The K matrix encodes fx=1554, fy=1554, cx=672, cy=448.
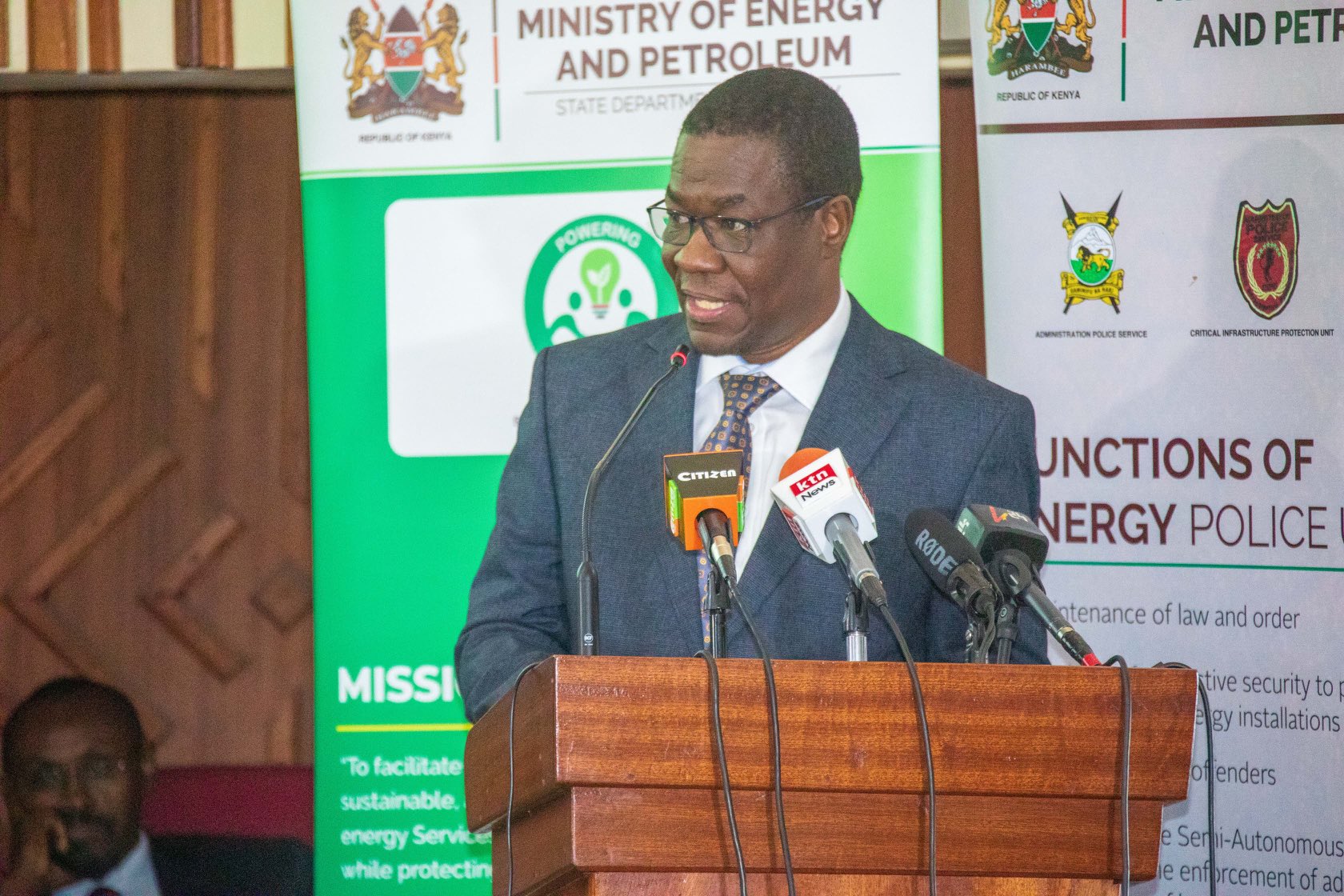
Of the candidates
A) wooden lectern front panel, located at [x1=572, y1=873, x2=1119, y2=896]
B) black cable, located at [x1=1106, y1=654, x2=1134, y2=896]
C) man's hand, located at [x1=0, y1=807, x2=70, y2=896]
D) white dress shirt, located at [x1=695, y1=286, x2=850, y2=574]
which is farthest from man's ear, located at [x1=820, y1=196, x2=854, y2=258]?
A: man's hand, located at [x1=0, y1=807, x2=70, y2=896]

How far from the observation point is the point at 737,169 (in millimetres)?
2424

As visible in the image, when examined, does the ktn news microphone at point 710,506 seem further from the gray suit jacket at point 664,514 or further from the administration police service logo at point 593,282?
the administration police service logo at point 593,282

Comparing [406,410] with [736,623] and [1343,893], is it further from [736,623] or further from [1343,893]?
[1343,893]

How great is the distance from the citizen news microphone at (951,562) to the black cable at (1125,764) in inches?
6.1

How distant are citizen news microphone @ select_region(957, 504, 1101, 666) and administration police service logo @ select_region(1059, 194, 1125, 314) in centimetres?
216

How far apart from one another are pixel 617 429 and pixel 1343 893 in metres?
2.28

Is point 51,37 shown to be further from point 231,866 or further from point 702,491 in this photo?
point 702,491

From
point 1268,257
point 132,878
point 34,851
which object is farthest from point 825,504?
point 34,851

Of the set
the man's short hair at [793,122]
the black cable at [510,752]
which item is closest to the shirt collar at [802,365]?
the man's short hair at [793,122]

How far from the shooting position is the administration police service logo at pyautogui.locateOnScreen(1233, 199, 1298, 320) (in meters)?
3.71

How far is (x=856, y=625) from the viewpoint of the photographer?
5.85 feet

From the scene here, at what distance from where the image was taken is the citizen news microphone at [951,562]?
1.71 metres

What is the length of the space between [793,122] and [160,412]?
9.86 feet

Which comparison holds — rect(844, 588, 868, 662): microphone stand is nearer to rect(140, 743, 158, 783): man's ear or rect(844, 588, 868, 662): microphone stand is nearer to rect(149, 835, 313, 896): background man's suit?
rect(149, 835, 313, 896): background man's suit
